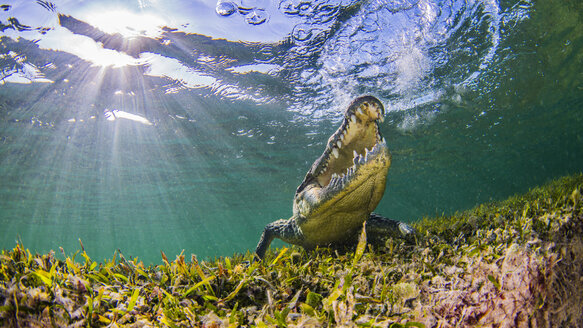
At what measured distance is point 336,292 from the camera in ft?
4.49

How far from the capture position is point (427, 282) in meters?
1.61

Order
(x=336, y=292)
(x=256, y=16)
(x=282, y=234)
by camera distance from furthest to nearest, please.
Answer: (x=256, y=16) → (x=282, y=234) → (x=336, y=292)

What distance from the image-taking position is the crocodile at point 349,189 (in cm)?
280

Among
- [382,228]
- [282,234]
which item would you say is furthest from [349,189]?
[282,234]

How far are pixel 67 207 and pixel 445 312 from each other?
126ft

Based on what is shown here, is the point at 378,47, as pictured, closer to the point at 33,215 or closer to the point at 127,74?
the point at 127,74

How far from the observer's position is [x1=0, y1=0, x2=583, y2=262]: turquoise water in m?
8.02

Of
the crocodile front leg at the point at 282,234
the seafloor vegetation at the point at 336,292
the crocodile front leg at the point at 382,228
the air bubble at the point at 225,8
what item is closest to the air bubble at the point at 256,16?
the air bubble at the point at 225,8

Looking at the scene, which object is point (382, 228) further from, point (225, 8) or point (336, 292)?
point (225, 8)

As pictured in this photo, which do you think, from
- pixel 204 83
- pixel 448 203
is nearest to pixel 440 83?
pixel 204 83

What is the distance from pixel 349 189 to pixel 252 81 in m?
9.05

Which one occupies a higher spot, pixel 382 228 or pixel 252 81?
pixel 252 81

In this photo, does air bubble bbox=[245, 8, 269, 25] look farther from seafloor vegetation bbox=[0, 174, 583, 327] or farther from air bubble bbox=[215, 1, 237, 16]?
seafloor vegetation bbox=[0, 174, 583, 327]

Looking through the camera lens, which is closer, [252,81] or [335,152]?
[335,152]
